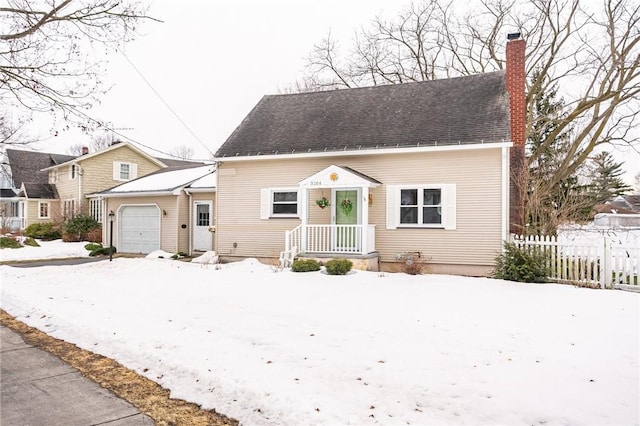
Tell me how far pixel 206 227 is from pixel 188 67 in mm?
7028

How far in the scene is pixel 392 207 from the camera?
13117 millimetres

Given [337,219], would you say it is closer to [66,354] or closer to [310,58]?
[66,354]

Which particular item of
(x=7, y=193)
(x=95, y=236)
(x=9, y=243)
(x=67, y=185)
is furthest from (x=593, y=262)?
(x=7, y=193)

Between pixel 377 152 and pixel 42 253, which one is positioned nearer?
pixel 377 152

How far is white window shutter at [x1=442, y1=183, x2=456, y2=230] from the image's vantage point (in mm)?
12383

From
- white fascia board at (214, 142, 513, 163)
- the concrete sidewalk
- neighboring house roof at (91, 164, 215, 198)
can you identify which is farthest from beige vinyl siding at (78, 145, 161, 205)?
the concrete sidewalk

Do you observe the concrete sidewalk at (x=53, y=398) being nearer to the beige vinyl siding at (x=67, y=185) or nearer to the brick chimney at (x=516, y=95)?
the brick chimney at (x=516, y=95)

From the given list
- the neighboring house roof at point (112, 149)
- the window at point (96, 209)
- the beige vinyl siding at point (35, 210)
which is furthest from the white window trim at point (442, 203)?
the beige vinyl siding at point (35, 210)

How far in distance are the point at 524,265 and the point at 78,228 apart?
22479mm

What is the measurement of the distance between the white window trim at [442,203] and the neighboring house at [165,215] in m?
7.33

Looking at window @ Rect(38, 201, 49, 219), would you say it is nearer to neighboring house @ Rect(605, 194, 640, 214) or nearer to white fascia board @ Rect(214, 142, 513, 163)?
white fascia board @ Rect(214, 142, 513, 163)

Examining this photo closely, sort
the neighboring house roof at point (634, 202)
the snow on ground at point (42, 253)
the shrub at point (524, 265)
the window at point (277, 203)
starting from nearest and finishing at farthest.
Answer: the shrub at point (524, 265) → the window at point (277, 203) → the snow on ground at point (42, 253) → the neighboring house roof at point (634, 202)

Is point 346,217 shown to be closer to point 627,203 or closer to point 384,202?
point 384,202

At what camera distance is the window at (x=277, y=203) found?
1448cm
